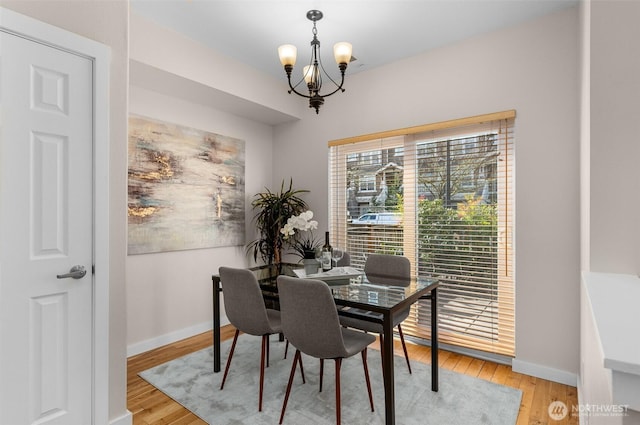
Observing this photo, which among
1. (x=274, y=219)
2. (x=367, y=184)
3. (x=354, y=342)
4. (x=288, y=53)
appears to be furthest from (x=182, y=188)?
(x=354, y=342)

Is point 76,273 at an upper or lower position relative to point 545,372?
upper

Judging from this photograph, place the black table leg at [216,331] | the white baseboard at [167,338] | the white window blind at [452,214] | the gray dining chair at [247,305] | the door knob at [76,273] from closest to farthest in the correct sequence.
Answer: the door knob at [76,273]
the gray dining chair at [247,305]
the black table leg at [216,331]
the white window blind at [452,214]
the white baseboard at [167,338]

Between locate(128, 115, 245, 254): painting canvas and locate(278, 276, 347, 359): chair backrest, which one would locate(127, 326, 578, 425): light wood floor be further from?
locate(128, 115, 245, 254): painting canvas

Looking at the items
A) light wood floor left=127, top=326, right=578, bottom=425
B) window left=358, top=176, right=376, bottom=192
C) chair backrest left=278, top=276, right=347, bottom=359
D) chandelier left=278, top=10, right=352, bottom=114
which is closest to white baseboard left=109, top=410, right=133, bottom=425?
light wood floor left=127, top=326, right=578, bottom=425

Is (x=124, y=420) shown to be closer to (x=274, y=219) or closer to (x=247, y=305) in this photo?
(x=247, y=305)

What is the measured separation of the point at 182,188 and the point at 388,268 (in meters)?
2.12

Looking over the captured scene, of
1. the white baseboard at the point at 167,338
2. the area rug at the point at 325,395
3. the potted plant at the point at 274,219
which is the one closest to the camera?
the area rug at the point at 325,395

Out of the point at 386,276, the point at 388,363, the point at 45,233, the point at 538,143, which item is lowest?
the point at 388,363

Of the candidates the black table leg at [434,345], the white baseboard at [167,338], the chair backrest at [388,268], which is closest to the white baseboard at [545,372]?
the black table leg at [434,345]

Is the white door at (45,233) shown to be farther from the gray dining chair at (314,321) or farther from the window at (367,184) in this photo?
the window at (367,184)

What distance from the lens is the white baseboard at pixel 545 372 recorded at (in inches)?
93.8

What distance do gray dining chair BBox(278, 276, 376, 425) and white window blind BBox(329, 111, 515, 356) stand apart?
1.43 metres

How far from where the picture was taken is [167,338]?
317 cm

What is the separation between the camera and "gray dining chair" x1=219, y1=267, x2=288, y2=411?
2125 mm
